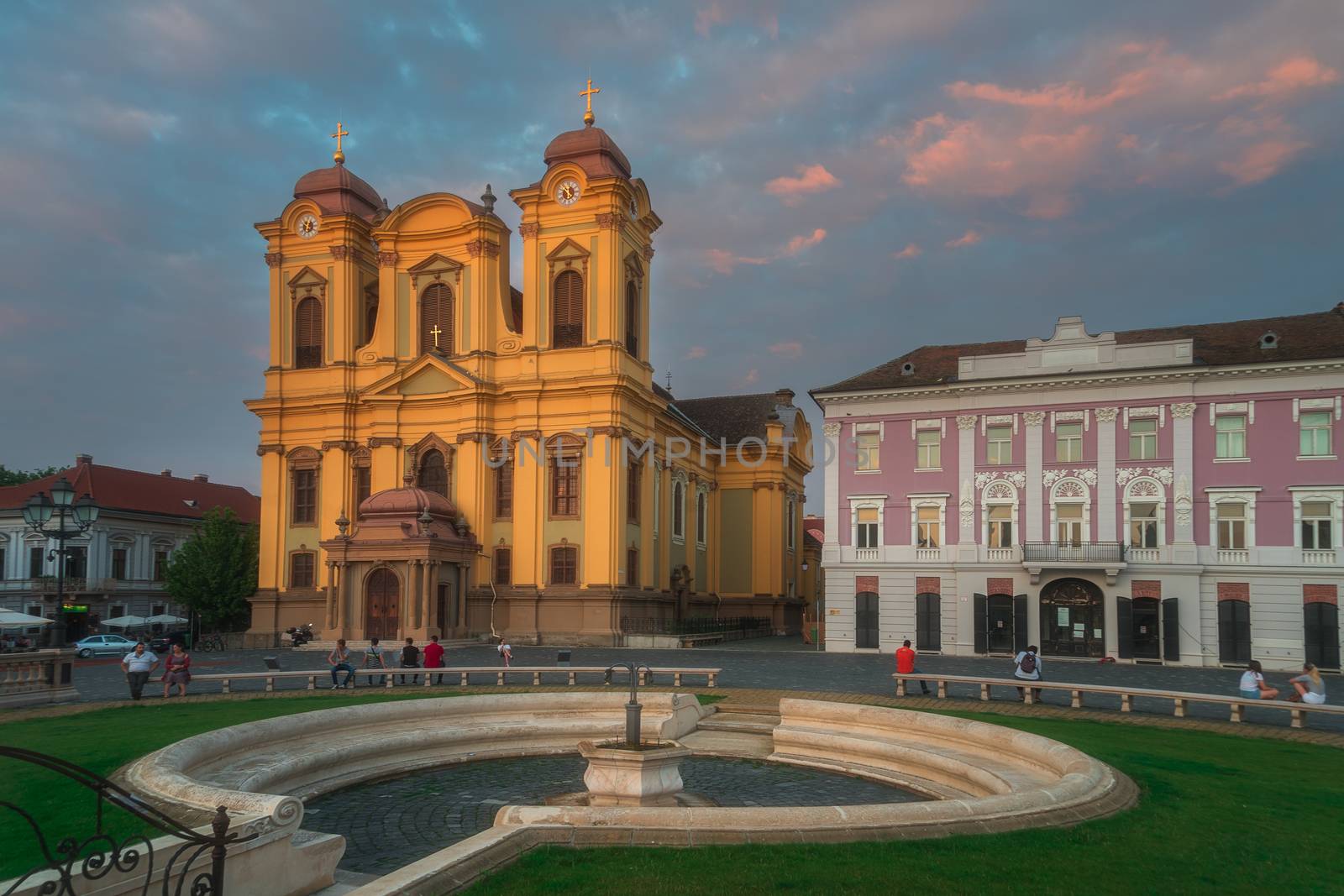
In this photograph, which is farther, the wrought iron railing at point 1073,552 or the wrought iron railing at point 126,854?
the wrought iron railing at point 1073,552

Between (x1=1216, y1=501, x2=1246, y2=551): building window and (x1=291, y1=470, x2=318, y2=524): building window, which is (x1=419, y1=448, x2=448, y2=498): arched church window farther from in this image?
(x1=1216, y1=501, x2=1246, y2=551): building window

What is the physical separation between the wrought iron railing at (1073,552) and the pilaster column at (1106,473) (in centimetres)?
54

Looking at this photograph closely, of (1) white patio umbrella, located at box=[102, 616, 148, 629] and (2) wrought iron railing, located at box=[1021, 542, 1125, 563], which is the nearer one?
(2) wrought iron railing, located at box=[1021, 542, 1125, 563]

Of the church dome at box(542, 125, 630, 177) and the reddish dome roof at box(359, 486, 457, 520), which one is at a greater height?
the church dome at box(542, 125, 630, 177)

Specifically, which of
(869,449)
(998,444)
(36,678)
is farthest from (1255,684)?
(36,678)

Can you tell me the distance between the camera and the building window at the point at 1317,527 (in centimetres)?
3569

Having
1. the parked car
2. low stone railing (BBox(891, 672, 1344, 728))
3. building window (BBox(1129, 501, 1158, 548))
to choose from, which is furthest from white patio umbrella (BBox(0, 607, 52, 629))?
building window (BBox(1129, 501, 1158, 548))

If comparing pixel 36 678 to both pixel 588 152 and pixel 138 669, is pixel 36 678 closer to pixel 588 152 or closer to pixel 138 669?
pixel 138 669

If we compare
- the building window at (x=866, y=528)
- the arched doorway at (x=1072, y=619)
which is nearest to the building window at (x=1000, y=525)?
the arched doorway at (x=1072, y=619)

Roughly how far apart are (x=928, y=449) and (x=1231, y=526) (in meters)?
11.0

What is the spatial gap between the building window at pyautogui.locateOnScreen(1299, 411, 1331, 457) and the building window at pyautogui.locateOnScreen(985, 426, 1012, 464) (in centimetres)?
971

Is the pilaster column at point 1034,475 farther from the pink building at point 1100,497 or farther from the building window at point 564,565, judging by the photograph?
the building window at point 564,565

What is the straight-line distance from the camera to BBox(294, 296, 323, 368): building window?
5069 cm

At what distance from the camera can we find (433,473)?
4806 cm
